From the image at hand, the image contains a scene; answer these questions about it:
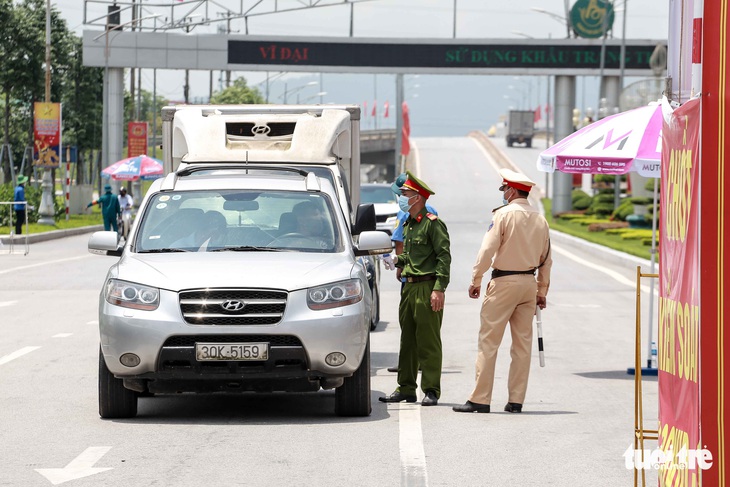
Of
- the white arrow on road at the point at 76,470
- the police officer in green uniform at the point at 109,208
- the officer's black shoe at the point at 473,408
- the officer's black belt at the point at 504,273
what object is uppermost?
the officer's black belt at the point at 504,273

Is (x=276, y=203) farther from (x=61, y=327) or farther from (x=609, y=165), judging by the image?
(x=61, y=327)

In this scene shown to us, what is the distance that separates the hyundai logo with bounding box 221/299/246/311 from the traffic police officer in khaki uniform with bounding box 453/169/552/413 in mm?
1692

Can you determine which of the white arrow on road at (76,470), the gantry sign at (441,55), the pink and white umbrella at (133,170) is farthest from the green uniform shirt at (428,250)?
the gantry sign at (441,55)

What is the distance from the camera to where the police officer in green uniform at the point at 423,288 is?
10.7 m

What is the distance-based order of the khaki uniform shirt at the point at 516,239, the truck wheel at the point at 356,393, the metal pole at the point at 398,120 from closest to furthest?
1. the truck wheel at the point at 356,393
2. the khaki uniform shirt at the point at 516,239
3. the metal pole at the point at 398,120

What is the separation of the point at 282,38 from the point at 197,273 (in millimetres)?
47851

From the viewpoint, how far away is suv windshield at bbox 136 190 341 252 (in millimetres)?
10547

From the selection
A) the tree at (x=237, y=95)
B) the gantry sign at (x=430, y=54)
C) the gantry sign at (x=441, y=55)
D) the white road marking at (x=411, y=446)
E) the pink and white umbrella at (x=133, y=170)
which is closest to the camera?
the white road marking at (x=411, y=446)

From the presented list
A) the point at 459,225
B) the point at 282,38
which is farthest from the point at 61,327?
the point at 282,38

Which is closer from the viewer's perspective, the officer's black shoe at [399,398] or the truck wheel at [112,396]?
the truck wheel at [112,396]

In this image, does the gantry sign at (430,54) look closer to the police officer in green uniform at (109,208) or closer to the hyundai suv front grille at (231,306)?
the police officer in green uniform at (109,208)

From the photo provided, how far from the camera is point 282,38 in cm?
5675

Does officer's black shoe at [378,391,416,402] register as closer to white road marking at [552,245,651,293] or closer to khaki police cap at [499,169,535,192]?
khaki police cap at [499,169,535,192]

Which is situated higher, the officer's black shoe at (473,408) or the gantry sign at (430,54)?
the gantry sign at (430,54)
